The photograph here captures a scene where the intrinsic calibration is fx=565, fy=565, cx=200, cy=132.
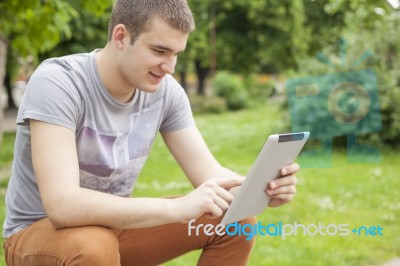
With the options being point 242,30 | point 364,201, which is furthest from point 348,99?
point 242,30

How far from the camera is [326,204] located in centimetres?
584

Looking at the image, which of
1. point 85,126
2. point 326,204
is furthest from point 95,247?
point 326,204

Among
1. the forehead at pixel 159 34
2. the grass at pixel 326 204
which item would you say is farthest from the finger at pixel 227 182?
the grass at pixel 326 204

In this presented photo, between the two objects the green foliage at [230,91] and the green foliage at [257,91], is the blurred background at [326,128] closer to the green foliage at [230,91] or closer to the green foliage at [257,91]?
the green foliage at [230,91]

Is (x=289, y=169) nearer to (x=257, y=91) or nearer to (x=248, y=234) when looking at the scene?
(x=248, y=234)

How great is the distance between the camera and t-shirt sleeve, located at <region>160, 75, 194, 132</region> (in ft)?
8.51

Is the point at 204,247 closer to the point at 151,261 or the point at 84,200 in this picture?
the point at 151,261

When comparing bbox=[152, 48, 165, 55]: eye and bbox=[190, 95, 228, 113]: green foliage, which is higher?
bbox=[152, 48, 165, 55]: eye

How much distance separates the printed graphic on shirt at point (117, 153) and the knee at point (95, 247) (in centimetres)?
36

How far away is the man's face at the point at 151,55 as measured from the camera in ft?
7.12

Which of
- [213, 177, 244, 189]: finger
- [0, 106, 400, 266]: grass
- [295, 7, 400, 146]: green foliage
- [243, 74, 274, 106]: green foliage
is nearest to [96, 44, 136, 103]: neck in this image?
[213, 177, 244, 189]: finger

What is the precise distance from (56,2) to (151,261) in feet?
14.1

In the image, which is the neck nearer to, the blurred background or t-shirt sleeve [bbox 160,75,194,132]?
t-shirt sleeve [bbox 160,75,194,132]

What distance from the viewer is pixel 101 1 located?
5.59 meters
